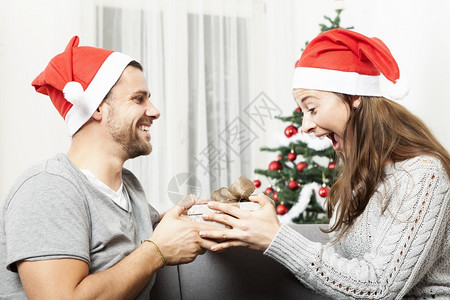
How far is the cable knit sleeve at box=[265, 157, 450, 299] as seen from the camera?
149 cm

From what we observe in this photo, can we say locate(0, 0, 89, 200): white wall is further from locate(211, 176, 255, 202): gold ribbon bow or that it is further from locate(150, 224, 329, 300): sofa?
locate(211, 176, 255, 202): gold ribbon bow

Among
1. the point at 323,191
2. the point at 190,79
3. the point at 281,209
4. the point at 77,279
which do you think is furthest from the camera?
the point at 190,79

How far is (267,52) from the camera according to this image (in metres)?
4.19

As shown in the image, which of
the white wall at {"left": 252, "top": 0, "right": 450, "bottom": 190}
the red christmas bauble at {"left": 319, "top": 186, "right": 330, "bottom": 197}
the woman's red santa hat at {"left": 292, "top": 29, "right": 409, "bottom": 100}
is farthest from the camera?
the red christmas bauble at {"left": 319, "top": 186, "right": 330, "bottom": 197}

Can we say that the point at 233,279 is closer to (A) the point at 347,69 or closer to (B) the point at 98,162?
(B) the point at 98,162

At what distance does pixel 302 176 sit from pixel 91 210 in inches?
78.8

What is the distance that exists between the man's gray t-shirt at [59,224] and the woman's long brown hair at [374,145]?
73 cm

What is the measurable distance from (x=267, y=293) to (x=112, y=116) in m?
0.81

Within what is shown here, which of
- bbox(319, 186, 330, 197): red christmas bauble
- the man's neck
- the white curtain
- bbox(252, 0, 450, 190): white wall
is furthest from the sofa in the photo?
the white curtain

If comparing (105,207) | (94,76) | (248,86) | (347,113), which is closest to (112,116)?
(94,76)

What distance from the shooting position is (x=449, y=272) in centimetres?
163

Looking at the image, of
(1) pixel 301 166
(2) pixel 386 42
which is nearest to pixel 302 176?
(1) pixel 301 166

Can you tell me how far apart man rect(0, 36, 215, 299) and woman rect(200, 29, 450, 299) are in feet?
0.79

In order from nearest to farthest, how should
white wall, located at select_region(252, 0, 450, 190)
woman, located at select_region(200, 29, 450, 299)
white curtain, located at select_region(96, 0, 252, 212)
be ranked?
woman, located at select_region(200, 29, 450, 299)
white wall, located at select_region(252, 0, 450, 190)
white curtain, located at select_region(96, 0, 252, 212)
